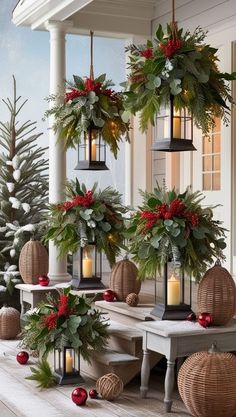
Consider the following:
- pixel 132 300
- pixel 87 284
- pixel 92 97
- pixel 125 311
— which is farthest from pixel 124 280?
pixel 92 97

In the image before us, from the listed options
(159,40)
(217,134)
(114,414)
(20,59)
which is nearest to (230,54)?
(217,134)

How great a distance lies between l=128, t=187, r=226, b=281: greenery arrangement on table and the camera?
192 inches

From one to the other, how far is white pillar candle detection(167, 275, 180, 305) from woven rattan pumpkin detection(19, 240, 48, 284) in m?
2.15

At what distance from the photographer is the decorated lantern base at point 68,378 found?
17.0ft

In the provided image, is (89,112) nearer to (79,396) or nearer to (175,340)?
(175,340)

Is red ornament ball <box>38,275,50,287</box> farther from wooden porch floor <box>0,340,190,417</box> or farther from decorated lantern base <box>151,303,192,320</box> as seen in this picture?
decorated lantern base <box>151,303,192,320</box>

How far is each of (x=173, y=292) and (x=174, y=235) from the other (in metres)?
0.47

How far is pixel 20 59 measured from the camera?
9.40 meters

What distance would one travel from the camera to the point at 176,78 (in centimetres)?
509

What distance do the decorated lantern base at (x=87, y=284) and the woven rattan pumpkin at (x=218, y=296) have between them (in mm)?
1829

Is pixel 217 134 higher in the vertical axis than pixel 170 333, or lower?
higher

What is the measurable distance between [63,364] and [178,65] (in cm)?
220

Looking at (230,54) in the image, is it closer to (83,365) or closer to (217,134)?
(217,134)

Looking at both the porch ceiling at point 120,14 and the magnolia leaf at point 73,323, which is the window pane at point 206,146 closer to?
the porch ceiling at point 120,14
